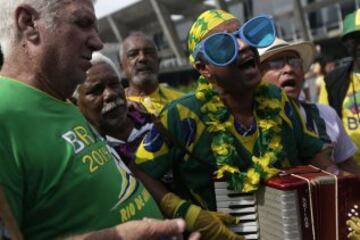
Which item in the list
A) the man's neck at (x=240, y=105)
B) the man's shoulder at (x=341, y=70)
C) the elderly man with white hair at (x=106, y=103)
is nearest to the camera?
the man's neck at (x=240, y=105)

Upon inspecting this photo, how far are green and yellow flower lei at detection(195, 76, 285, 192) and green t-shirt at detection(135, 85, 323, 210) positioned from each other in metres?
0.03

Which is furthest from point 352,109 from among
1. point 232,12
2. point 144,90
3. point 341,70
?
point 232,12

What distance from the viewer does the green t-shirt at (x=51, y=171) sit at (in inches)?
60.0

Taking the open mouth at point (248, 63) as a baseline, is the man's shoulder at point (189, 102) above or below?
below

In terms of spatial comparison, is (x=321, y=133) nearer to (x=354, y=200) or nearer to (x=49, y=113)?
(x=354, y=200)

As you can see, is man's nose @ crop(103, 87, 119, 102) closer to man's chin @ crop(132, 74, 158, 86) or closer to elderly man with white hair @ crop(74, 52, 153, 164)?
elderly man with white hair @ crop(74, 52, 153, 164)

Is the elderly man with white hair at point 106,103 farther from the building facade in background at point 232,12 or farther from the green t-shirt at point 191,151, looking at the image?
the building facade in background at point 232,12

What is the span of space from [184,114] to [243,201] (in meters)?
0.49

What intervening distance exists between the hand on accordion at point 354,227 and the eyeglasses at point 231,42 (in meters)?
0.89

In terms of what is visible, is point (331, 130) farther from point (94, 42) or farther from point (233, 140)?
point (94, 42)

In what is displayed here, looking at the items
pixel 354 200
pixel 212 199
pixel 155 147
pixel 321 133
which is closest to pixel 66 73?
pixel 155 147

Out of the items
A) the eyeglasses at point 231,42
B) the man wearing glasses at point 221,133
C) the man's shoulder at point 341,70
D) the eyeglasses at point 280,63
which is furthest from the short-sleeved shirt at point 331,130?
the man's shoulder at point 341,70

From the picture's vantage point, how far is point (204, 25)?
2.63 m

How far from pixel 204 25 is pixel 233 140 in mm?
596
